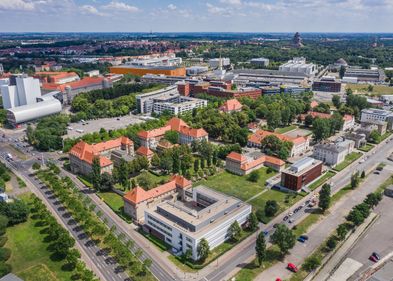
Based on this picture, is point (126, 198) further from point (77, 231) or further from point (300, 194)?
point (300, 194)

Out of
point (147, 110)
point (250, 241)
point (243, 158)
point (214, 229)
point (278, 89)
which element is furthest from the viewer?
→ point (278, 89)

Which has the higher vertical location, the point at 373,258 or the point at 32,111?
the point at 32,111

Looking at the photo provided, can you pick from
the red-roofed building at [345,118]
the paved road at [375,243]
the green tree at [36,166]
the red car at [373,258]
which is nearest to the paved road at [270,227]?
the paved road at [375,243]

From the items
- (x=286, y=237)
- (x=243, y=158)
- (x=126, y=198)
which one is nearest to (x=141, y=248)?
(x=126, y=198)

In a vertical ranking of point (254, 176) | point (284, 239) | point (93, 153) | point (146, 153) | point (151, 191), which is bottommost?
point (254, 176)

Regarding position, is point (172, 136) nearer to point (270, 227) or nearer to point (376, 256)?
point (270, 227)

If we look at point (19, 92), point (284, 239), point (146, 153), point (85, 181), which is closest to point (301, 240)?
point (284, 239)

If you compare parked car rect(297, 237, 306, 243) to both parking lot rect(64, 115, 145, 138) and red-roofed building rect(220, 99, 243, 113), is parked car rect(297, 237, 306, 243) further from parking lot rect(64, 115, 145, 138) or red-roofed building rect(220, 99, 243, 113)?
parking lot rect(64, 115, 145, 138)

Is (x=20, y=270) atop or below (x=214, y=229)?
below
